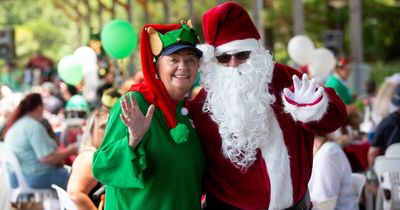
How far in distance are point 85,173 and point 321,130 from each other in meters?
1.67

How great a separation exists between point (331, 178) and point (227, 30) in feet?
6.07

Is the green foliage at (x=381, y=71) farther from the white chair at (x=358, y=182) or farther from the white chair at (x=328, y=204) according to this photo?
the white chair at (x=328, y=204)

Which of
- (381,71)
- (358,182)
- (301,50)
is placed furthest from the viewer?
(381,71)

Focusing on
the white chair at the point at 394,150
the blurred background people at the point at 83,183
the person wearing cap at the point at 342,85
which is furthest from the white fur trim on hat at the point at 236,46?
the person wearing cap at the point at 342,85

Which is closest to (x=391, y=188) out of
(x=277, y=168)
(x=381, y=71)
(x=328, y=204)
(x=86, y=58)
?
(x=328, y=204)

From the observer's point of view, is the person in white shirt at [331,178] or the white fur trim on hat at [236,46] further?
the person in white shirt at [331,178]

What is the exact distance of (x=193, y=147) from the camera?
145 inches

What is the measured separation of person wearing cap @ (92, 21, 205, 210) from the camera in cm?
343

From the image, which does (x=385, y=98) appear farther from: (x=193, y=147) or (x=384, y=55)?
(x=384, y=55)

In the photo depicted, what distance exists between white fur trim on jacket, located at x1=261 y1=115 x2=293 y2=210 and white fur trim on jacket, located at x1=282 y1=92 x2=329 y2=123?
0.16 meters

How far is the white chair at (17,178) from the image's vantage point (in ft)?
24.5

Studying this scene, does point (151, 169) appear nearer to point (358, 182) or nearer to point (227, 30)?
point (227, 30)

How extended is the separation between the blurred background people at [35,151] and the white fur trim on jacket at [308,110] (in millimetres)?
4242

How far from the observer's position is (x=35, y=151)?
751 cm
